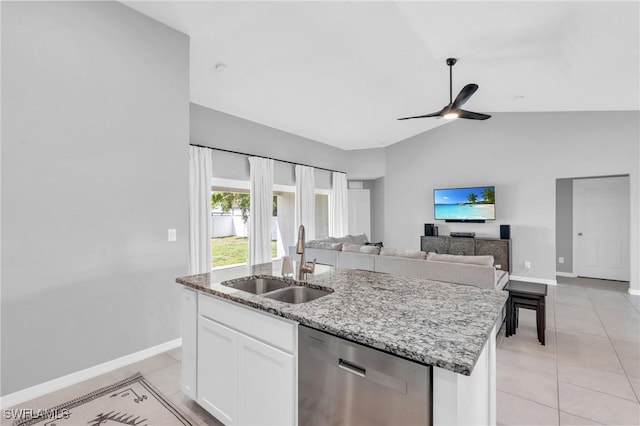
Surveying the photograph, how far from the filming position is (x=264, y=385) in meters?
1.49

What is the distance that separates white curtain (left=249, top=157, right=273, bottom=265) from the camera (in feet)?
16.2

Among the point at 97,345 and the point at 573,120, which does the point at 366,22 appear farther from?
the point at 573,120

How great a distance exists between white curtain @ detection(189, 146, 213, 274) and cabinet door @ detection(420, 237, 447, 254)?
448 centimetres

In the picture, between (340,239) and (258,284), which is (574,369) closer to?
(258,284)

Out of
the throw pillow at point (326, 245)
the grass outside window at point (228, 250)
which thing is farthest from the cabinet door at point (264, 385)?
the grass outside window at point (228, 250)

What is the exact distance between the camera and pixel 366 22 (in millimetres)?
2861

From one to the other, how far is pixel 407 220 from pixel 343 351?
250 inches

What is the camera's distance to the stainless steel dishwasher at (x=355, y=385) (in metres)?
0.99

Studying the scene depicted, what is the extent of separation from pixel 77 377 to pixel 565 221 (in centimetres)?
796

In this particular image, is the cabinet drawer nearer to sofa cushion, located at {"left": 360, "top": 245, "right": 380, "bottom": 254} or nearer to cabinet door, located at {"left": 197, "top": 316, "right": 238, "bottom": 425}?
cabinet door, located at {"left": 197, "top": 316, "right": 238, "bottom": 425}

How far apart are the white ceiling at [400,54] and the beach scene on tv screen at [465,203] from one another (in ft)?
5.67

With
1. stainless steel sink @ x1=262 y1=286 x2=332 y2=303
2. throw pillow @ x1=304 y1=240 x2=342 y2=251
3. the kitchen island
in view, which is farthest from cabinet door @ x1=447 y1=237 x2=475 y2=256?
stainless steel sink @ x1=262 y1=286 x2=332 y2=303

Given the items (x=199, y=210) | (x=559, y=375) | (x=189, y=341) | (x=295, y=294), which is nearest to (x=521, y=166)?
(x=559, y=375)

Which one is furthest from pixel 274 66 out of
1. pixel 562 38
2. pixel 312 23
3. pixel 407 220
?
pixel 407 220
